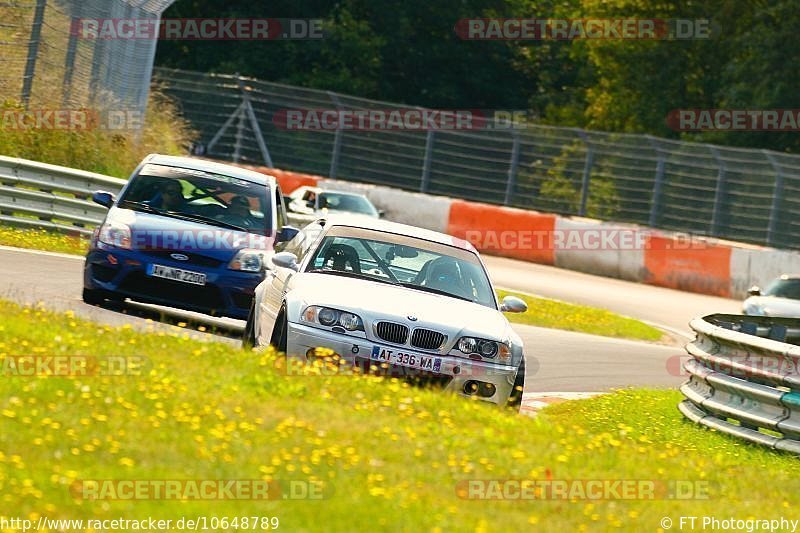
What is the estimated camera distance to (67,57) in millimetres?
25125

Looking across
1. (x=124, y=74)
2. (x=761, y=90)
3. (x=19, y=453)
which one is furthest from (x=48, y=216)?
(x=761, y=90)

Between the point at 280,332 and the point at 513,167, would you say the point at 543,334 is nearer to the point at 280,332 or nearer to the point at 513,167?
the point at 280,332

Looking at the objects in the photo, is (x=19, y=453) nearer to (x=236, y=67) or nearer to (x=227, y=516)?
(x=227, y=516)

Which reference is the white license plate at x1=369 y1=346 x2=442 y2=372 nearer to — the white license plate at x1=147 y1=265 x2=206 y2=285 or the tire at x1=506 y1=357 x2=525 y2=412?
the tire at x1=506 y1=357 x2=525 y2=412

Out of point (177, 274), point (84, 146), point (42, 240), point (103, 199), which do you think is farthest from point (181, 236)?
point (84, 146)

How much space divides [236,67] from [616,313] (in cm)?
2950

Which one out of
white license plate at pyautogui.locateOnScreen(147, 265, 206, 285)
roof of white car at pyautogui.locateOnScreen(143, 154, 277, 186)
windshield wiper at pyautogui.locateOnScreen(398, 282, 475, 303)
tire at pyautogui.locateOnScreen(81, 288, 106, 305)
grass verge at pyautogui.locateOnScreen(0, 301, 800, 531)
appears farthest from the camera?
roof of white car at pyautogui.locateOnScreen(143, 154, 277, 186)

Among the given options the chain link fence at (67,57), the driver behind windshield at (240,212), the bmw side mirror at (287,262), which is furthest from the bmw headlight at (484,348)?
the chain link fence at (67,57)

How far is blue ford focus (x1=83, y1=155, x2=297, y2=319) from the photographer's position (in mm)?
13648

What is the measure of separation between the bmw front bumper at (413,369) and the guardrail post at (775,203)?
22484 mm

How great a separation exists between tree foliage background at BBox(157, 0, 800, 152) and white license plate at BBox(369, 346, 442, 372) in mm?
35388

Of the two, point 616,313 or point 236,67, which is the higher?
point 236,67

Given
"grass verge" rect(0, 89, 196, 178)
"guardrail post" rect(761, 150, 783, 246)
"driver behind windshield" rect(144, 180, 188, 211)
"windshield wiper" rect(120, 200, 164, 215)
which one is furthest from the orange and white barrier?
"windshield wiper" rect(120, 200, 164, 215)

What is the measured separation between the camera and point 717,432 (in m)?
12.5
